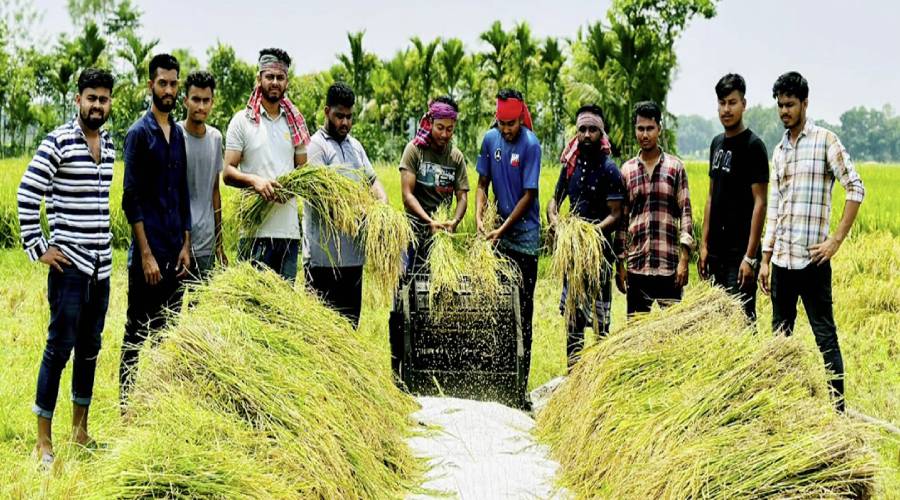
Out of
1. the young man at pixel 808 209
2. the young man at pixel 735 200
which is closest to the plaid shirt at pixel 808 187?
the young man at pixel 808 209

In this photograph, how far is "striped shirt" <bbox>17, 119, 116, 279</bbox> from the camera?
3.32 meters

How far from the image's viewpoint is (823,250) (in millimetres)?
3990

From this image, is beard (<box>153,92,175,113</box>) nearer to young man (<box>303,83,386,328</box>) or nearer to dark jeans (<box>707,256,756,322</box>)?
young man (<box>303,83,386,328</box>)

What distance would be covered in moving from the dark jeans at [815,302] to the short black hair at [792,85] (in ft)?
2.73

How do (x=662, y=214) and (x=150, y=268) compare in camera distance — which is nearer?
(x=150, y=268)

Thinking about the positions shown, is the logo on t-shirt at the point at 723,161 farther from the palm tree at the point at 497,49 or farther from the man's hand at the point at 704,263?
the palm tree at the point at 497,49

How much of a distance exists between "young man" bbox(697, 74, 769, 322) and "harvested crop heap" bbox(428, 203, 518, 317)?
1105mm

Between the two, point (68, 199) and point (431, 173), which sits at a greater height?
point (431, 173)

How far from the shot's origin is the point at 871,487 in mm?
2322

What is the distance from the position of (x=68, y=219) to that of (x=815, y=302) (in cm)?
343

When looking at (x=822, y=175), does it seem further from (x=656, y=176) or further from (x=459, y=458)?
(x=459, y=458)

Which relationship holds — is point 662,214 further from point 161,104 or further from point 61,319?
point 61,319

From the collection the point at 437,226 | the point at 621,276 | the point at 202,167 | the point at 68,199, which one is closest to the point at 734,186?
the point at 621,276

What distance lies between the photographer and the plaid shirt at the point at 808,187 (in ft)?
13.1
